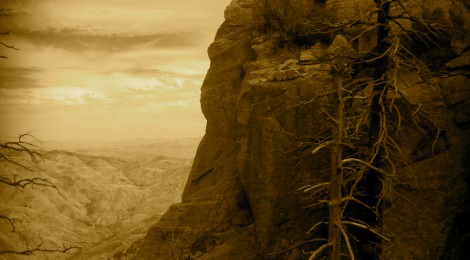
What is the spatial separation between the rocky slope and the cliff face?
4372 cm

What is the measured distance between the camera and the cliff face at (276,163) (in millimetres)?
9688

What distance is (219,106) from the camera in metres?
15.1

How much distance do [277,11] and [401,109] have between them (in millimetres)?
4762

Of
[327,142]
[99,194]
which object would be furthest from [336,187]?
[99,194]

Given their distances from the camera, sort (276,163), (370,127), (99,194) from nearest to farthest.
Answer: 1. (370,127)
2. (276,163)
3. (99,194)

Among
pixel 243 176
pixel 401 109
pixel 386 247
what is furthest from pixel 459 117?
pixel 243 176

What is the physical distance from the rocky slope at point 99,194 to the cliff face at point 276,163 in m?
43.7

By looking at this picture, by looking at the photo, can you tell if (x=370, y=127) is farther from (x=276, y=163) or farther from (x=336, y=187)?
(x=276, y=163)

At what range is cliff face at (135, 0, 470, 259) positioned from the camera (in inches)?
381

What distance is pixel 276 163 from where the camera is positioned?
11.5 m

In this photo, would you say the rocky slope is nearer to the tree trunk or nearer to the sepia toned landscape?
the sepia toned landscape

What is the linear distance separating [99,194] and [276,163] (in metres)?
87.5

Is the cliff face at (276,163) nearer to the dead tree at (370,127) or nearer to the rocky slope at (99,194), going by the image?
the dead tree at (370,127)

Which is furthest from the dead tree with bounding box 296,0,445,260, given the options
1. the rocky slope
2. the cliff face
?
the rocky slope
